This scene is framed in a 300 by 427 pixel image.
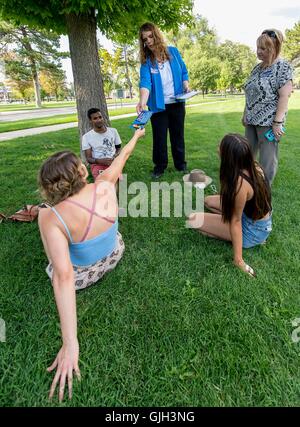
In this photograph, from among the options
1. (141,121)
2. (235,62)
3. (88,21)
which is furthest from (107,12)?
(235,62)

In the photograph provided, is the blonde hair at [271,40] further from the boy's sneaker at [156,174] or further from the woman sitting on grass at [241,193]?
the boy's sneaker at [156,174]

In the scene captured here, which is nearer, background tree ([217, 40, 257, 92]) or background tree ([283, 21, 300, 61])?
background tree ([217, 40, 257, 92])

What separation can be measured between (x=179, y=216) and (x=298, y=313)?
1.64 meters

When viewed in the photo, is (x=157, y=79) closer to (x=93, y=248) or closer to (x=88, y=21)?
(x=88, y=21)

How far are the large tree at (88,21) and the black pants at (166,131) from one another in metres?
1.06

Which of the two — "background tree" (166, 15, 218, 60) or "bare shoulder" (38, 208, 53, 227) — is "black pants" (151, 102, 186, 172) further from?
"background tree" (166, 15, 218, 60)

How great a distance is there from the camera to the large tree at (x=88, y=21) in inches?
146

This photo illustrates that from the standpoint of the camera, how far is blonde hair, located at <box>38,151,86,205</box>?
157 centimetres

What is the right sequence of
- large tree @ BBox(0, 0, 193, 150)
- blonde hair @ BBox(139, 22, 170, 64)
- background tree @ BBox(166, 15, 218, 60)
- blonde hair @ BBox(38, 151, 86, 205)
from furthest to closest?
background tree @ BBox(166, 15, 218, 60) → large tree @ BBox(0, 0, 193, 150) → blonde hair @ BBox(139, 22, 170, 64) → blonde hair @ BBox(38, 151, 86, 205)

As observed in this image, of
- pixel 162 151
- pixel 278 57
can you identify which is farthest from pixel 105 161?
pixel 278 57

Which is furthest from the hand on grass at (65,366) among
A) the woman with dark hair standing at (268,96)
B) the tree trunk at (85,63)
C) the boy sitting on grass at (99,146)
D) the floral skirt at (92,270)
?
the tree trunk at (85,63)

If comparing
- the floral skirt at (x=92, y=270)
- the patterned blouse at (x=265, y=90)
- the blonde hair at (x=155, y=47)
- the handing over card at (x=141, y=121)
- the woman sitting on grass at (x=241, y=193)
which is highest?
the blonde hair at (x=155, y=47)

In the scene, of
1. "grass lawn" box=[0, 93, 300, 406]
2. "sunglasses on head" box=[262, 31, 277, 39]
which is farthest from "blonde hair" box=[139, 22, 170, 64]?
"grass lawn" box=[0, 93, 300, 406]

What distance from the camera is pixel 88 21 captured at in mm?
3982
